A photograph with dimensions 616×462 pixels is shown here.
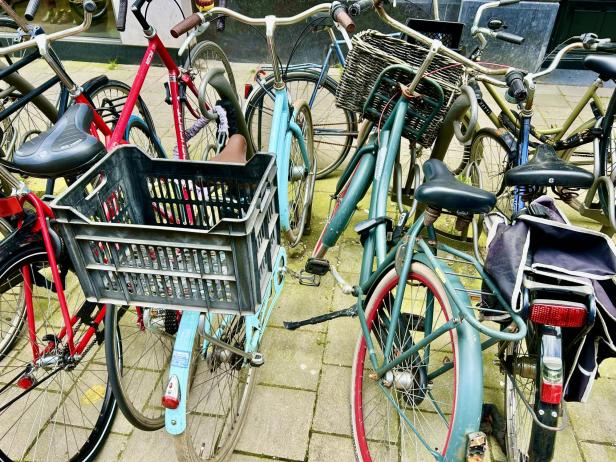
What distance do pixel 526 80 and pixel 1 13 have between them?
673cm

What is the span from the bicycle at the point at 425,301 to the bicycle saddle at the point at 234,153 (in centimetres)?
Answer: 62

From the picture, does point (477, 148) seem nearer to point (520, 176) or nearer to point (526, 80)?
point (526, 80)

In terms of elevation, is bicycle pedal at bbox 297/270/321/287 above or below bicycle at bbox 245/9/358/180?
below

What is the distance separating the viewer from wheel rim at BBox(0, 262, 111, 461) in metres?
2.08

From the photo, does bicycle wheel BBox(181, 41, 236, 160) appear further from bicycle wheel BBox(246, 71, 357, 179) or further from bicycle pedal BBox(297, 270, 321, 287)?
bicycle pedal BBox(297, 270, 321, 287)

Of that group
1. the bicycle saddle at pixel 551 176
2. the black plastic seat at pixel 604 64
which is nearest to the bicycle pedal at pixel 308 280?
the bicycle saddle at pixel 551 176

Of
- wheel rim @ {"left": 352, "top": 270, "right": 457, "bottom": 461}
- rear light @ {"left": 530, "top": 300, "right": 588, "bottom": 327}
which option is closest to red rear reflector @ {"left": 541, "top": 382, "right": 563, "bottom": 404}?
rear light @ {"left": 530, "top": 300, "right": 588, "bottom": 327}

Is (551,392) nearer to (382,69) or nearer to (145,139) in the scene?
(382,69)

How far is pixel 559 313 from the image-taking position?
4.22 feet

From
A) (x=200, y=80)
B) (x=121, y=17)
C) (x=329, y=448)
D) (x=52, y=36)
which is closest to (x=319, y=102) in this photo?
(x=200, y=80)

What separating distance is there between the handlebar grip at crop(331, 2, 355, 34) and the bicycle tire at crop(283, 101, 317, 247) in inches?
28.3

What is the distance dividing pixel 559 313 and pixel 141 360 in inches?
81.4

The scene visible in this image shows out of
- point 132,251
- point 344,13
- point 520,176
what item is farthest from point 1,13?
point 520,176

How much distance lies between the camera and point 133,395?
2.36 meters
